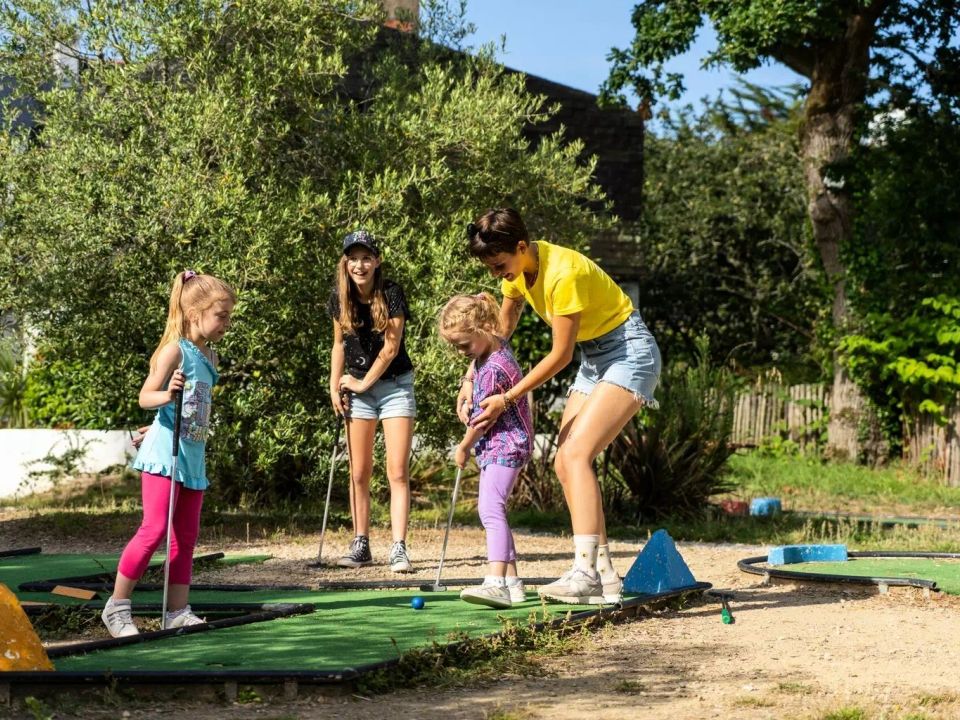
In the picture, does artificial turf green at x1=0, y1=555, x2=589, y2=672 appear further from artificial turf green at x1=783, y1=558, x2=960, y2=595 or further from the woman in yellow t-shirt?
artificial turf green at x1=783, y1=558, x2=960, y2=595

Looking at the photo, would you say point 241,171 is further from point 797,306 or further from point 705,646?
point 797,306

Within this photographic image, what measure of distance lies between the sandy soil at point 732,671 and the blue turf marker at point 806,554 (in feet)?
1.60

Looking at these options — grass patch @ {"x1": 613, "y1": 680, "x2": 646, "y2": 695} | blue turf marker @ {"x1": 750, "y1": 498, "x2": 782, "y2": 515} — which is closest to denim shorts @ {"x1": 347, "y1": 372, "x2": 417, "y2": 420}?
grass patch @ {"x1": 613, "y1": 680, "x2": 646, "y2": 695}

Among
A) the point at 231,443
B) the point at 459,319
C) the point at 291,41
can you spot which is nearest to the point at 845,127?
the point at 291,41

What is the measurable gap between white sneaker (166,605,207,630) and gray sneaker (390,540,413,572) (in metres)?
2.12

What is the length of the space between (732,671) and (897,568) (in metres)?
3.38

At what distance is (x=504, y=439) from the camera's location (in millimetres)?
6375

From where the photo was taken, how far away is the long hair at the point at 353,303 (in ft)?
25.9

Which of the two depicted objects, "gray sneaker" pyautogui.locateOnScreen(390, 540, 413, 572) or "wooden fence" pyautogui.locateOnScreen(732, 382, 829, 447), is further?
"wooden fence" pyautogui.locateOnScreen(732, 382, 829, 447)

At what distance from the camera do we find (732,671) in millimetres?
5129

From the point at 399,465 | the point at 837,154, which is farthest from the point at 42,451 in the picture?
the point at 837,154

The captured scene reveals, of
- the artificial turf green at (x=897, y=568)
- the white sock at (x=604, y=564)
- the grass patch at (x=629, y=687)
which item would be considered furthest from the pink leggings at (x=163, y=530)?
the artificial turf green at (x=897, y=568)

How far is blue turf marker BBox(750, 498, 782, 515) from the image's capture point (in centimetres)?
1198

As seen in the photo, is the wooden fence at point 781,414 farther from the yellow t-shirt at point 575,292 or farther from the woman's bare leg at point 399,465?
the yellow t-shirt at point 575,292
